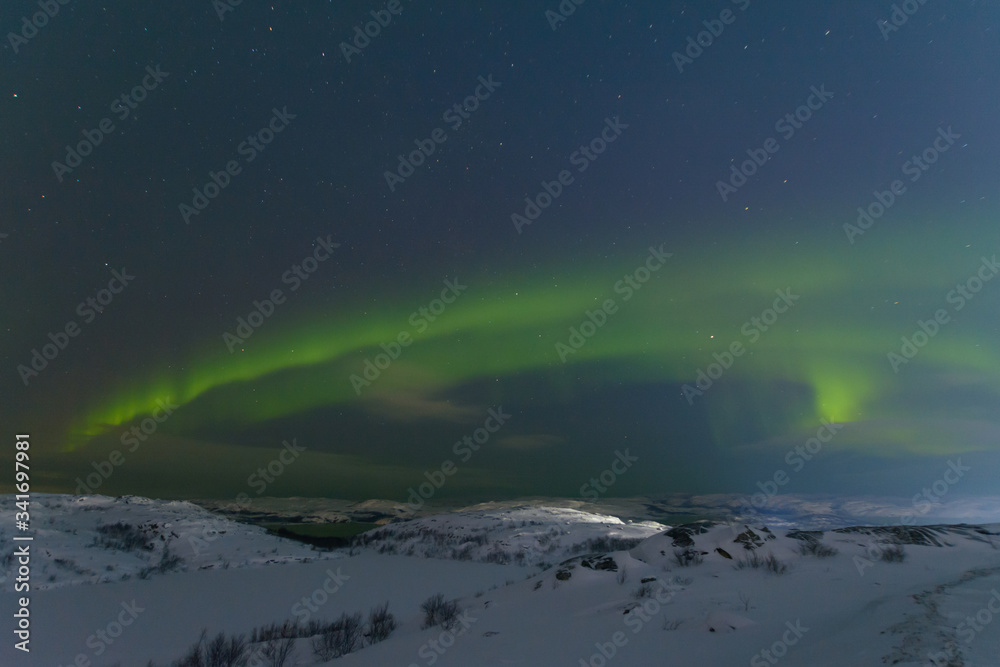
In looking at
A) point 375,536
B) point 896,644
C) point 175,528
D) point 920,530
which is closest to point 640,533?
point 375,536

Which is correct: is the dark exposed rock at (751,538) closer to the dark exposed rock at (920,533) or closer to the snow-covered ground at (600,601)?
the snow-covered ground at (600,601)

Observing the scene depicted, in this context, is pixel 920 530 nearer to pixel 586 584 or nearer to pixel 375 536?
pixel 586 584

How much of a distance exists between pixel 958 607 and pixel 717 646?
2.18 metres

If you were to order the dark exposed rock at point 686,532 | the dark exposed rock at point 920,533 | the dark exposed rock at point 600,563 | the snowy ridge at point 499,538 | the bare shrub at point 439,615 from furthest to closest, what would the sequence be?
the snowy ridge at point 499,538, the dark exposed rock at point 920,533, the dark exposed rock at point 686,532, the dark exposed rock at point 600,563, the bare shrub at point 439,615

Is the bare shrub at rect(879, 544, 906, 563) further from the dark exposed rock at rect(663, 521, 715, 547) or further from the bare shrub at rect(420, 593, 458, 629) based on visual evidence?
the bare shrub at rect(420, 593, 458, 629)

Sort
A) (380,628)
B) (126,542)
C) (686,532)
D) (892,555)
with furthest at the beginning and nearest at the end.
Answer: (126,542) < (686,532) < (892,555) < (380,628)

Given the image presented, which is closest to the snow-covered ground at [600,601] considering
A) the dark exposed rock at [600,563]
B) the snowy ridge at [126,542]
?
the dark exposed rock at [600,563]

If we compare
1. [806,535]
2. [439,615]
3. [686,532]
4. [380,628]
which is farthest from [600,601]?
[806,535]

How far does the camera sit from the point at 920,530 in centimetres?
994

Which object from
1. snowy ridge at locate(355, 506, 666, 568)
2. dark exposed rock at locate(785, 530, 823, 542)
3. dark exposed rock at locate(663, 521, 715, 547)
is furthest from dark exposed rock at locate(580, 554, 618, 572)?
snowy ridge at locate(355, 506, 666, 568)

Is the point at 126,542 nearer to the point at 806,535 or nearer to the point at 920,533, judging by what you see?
the point at 806,535

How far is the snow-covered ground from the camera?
4.27 meters

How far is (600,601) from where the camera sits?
6551mm

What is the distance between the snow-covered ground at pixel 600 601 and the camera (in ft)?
14.0
